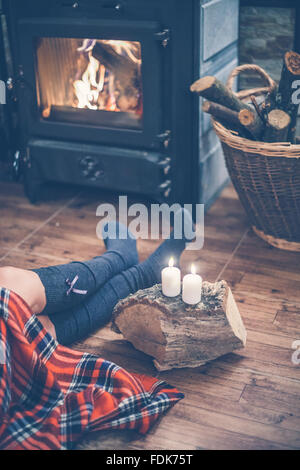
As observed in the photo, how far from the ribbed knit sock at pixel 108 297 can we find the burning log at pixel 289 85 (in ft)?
1.93

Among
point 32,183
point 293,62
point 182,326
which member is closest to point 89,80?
point 32,183

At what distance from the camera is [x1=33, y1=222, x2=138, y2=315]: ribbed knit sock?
1.72 m

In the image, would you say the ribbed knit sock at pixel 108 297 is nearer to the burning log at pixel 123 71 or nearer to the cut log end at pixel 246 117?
the cut log end at pixel 246 117

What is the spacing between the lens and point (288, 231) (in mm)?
2262

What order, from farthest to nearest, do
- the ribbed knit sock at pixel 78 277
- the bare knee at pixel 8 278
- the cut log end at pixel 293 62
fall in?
the cut log end at pixel 293 62, the ribbed knit sock at pixel 78 277, the bare knee at pixel 8 278

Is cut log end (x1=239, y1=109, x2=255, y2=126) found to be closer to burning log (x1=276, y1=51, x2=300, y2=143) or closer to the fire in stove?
burning log (x1=276, y1=51, x2=300, y2=143)

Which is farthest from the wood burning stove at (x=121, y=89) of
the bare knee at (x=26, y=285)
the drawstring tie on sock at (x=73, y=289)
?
the bare knee at (x=26, y=285)

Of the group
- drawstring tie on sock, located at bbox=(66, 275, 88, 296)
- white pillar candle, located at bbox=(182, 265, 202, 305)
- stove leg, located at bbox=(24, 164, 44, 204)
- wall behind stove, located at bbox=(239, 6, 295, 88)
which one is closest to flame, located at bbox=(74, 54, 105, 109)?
stove leg, located at bbox=(24, 164, 44, 204)

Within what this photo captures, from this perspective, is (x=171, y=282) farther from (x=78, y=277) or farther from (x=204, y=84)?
(x=204, y=84)

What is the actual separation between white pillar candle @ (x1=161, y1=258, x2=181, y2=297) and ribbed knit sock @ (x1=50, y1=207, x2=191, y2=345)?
0.88 ft

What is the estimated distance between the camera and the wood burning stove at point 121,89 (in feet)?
7.41

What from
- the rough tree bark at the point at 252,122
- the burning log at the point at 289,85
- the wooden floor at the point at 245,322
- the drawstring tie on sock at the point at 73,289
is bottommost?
the wooden floor at the point at 245,322

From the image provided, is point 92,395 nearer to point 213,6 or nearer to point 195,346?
point 195,346

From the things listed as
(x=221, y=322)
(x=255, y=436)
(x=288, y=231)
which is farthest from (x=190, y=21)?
(x=255, y=436)
